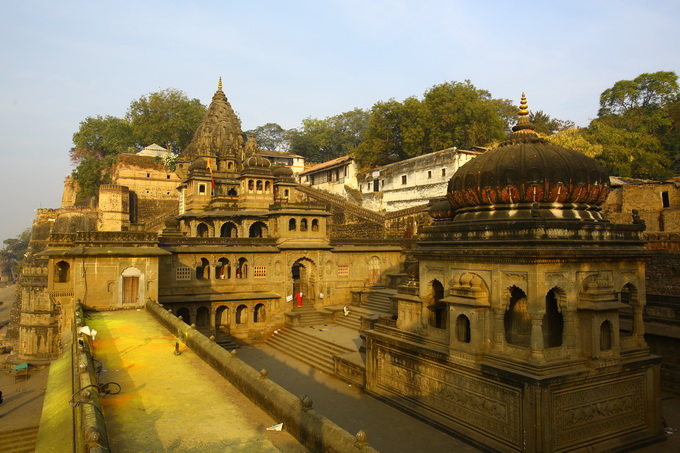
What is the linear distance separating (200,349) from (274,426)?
16.2 feet

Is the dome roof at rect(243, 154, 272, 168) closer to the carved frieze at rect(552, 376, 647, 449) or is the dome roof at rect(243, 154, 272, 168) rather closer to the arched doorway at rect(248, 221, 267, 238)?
the arched doorway at rect(248, 221, 267, 238)

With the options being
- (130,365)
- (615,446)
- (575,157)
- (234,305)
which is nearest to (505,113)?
(234,305)

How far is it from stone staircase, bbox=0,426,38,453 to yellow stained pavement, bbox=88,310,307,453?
3.16 meters

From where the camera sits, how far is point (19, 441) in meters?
13.4

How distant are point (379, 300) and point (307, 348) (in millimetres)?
6332

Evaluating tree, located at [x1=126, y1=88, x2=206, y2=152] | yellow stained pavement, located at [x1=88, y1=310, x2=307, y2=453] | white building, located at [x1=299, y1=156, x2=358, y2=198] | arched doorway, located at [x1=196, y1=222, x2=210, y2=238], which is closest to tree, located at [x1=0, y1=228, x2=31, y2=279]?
tree, located at [x1=126, y1=88, x2=206, y2=152]

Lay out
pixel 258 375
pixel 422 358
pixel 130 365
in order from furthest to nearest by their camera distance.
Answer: pixel 422 358, pixel 130 365, pixel 258 375

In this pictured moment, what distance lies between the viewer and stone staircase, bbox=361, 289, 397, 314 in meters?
27.5

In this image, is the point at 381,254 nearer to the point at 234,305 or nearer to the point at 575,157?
the point at 234,305

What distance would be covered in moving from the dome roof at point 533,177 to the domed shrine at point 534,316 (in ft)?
0.10

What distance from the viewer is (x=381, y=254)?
33.3 m

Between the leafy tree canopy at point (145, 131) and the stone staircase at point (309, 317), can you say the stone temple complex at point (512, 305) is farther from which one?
the leafy tree canopy at point (145, 131)

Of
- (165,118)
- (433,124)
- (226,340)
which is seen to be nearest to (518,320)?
(226,340)

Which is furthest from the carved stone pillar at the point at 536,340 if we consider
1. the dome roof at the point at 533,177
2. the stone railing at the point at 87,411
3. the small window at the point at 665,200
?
the small window at the point at 665,200
